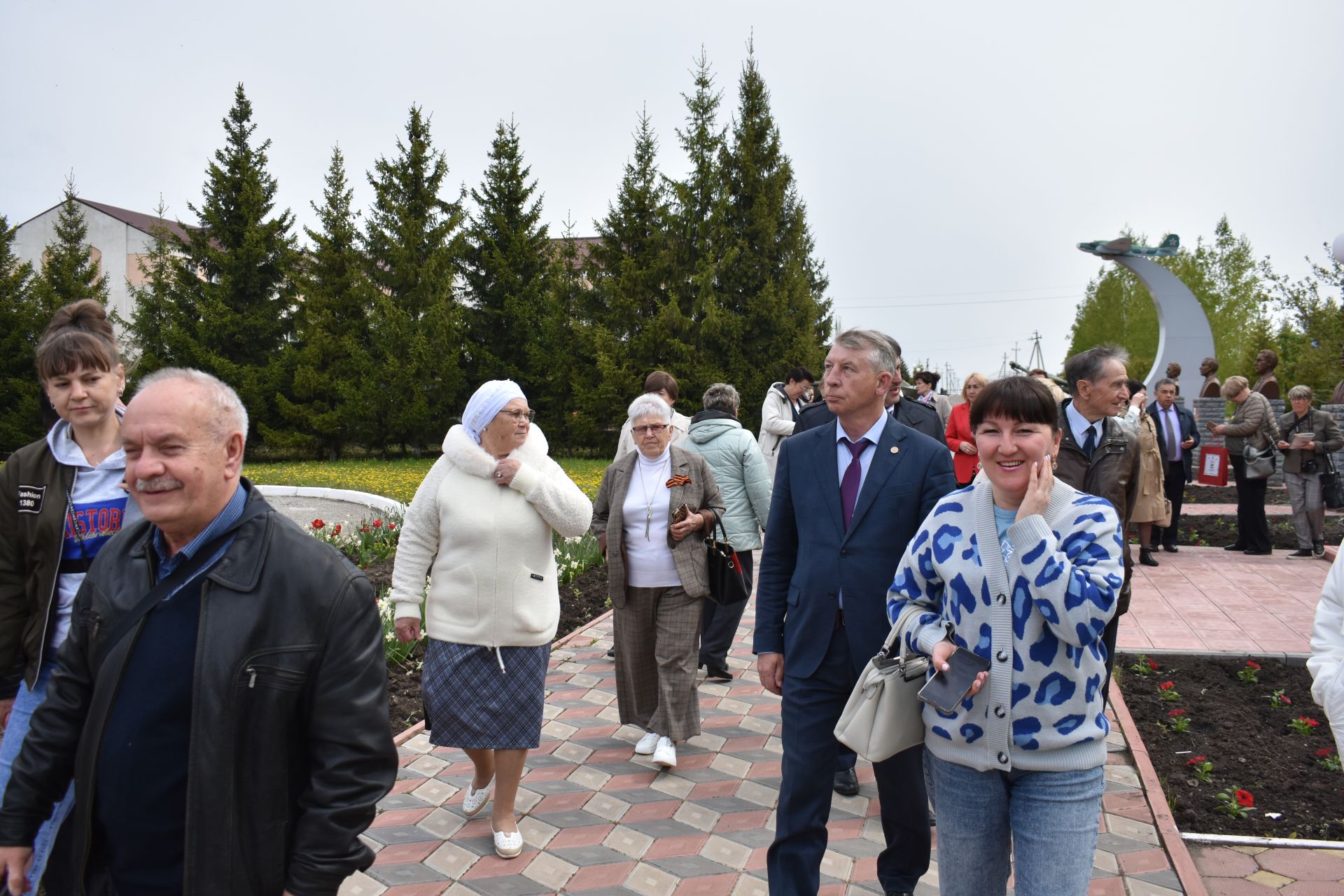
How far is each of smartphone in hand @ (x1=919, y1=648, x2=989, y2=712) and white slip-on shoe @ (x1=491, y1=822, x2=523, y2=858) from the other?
6.99ft

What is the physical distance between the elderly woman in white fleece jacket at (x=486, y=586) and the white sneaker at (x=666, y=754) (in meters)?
0.87

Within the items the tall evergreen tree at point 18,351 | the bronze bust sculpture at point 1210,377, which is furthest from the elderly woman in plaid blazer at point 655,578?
the tall evergreen tree at point 18,351

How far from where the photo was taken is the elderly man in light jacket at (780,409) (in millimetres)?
9578

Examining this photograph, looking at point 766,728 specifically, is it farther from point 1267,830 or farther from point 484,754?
point 1267,830

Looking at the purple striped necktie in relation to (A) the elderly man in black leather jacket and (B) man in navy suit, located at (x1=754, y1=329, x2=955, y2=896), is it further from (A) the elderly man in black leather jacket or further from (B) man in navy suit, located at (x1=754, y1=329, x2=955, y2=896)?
(A) the elderly man in black leather jacket

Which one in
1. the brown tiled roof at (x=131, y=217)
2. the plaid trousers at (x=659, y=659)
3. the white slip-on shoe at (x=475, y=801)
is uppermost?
the brown tiled roof at (x=131, y=217)

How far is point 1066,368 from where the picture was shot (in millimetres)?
4148

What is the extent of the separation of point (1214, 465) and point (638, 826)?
10.0 meters

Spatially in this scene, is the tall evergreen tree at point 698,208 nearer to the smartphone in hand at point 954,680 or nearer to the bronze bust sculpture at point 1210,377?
the bronze bust sculpture at point 1210,377

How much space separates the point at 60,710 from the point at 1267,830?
4621 mm

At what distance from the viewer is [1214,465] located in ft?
36.7

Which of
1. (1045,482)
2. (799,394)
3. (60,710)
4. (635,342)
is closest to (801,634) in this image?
(1045,482)

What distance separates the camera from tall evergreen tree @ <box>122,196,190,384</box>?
25.8m

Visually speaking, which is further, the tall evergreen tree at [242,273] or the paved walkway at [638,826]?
the tall evergreen tree at [242,273]
